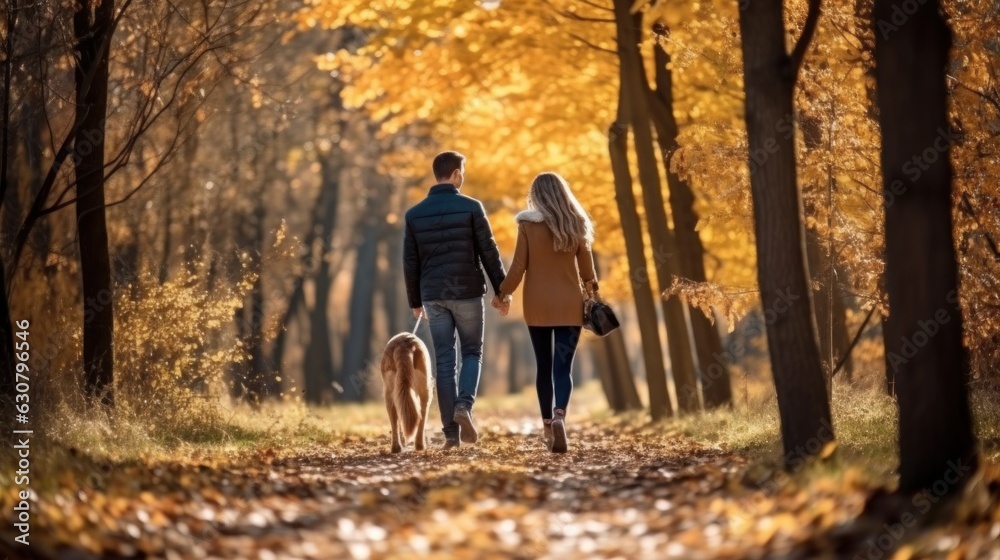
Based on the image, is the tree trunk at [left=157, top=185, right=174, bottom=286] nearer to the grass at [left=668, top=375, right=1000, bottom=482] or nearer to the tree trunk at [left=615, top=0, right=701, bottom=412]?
the tree trunk at [left=615, top=0, right=701, bottom=412]

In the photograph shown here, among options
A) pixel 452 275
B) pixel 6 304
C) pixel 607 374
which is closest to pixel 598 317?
pixel 452 275

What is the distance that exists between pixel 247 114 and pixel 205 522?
56.8 feet

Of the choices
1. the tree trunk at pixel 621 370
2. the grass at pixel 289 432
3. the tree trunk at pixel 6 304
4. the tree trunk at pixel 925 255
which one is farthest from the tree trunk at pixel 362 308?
the tree trunk at pixel 925 255

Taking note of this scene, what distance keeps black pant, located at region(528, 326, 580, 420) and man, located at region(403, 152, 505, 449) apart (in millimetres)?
622

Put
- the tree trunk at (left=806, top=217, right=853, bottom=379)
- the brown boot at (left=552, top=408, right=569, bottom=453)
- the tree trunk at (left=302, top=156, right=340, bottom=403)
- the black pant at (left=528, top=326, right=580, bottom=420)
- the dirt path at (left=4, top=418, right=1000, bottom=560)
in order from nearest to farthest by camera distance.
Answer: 1. the dirt path at (left=4, top=418, right=1000, bottom=560)
2. the brown boot at (left=552, top=408, right=569, bottom=453)
3. the black pant at (left=528, top=326, right=580, bottom=420)
4. the tree trunk at (left=806, top=217, right=853, bottom=379)
5. the tree trunk at (left=302, top=156, right=340, bottom=403)

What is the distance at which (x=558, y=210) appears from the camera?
1121cm

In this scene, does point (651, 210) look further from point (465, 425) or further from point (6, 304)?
point (6, 304)

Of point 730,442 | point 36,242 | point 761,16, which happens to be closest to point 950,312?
point 761,16

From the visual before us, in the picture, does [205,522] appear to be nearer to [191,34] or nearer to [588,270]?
[588,270]

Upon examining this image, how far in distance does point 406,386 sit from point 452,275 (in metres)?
1.08

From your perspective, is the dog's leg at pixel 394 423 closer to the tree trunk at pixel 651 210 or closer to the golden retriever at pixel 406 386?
the golden retriever at pixel 406 386

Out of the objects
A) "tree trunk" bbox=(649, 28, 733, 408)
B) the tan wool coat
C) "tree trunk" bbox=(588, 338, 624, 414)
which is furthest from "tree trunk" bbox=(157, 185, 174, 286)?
the tan wool coat

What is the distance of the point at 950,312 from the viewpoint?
6922 millimetres

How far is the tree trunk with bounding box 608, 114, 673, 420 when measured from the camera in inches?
646
